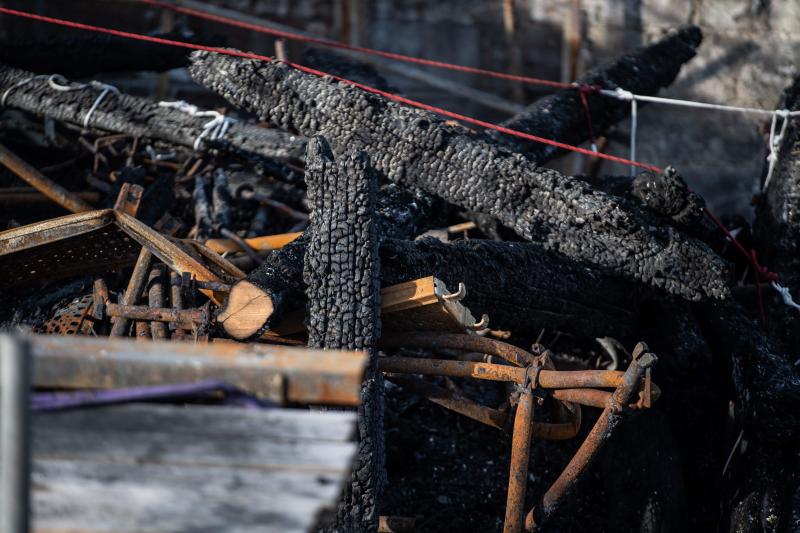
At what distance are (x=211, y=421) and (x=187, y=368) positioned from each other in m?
0.15

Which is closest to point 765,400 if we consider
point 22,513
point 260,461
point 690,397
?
point 690,397

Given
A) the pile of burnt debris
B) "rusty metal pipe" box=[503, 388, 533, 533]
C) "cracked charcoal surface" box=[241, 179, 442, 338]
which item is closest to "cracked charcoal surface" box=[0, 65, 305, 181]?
the pile of burnt debris

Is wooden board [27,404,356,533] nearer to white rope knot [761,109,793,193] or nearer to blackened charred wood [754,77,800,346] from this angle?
blackened charred wood [754,77,800,346]

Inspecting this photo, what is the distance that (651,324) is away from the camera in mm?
5109

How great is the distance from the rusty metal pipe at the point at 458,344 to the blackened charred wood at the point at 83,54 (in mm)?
2992

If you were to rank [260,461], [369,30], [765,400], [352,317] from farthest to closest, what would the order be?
[369,30] < [765,400] < [352,317] < [260,461]

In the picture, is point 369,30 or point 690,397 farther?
point 369,30

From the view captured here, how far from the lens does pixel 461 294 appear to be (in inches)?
153

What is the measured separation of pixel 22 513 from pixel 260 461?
20.1 inches

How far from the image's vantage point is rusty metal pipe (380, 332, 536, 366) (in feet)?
13.4

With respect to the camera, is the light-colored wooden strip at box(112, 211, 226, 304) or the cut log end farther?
the light-colored wooden strip at box(112, 211, 226, 304)

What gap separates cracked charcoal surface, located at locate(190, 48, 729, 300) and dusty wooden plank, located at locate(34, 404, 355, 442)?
2.53 meters

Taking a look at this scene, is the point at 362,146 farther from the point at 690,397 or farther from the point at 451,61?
the point at 451,61

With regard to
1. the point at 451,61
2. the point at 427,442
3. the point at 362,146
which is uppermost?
the point at 451,61
